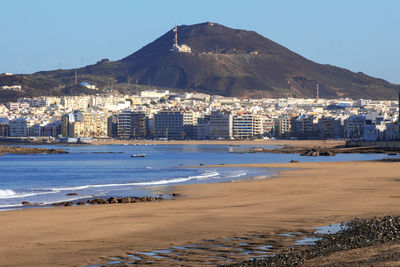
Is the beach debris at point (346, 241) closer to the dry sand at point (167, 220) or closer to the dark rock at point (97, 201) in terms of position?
the dry sand at point (167, 220)

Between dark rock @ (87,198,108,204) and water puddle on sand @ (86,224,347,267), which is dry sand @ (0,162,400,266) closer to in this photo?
water puddle on sand @ (86,224,347,267)

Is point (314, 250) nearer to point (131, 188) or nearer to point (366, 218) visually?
point (366, 218)

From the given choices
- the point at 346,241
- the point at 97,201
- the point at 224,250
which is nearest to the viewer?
Answer: the point at 346,241

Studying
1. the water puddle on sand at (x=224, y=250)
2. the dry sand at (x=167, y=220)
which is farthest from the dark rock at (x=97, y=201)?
the water puddle on sand at (x=224, y=250)

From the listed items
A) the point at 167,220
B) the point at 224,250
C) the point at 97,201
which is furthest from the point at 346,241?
the point at 97,201

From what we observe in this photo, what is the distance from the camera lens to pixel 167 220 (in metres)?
19.7

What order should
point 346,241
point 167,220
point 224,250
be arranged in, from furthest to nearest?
point 167,220 < point 224,250 < point 346,241

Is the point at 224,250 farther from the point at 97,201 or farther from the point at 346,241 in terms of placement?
the point at 97,201

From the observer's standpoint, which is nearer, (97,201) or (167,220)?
(167,220)

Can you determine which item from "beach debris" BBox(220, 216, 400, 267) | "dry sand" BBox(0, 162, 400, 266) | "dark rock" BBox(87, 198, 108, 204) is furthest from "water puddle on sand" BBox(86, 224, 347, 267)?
"dark rock" BBox(87, 198, 108, 204)

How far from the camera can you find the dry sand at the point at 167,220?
15.2 metres

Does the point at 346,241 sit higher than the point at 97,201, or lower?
higher

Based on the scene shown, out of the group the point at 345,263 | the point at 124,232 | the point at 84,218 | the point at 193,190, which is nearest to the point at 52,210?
the point at 84,218

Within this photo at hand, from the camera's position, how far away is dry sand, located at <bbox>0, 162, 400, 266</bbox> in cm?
1523
